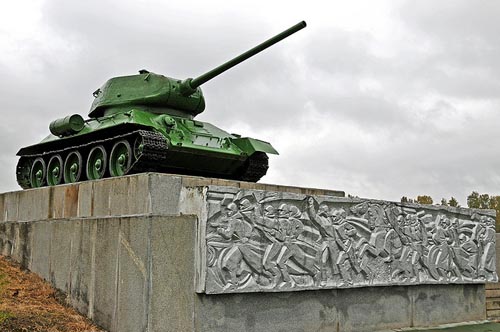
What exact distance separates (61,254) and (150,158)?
199 cm

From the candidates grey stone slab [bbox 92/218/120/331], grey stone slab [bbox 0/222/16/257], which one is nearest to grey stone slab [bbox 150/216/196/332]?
grey stone slab [bbox 92/218/120/331]

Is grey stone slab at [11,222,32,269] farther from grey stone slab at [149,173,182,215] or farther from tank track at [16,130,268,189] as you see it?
grey stone slab at [149,173,182,215]

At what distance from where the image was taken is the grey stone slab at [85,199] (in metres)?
8.94

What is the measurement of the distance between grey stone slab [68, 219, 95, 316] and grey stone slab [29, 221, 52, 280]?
85 centimetres

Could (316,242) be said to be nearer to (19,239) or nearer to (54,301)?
(54,301)

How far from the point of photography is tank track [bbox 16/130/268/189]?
30.6 ft

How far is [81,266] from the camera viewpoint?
823 centimetres

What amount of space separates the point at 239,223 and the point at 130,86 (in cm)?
519

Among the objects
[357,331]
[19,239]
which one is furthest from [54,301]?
[357,331]

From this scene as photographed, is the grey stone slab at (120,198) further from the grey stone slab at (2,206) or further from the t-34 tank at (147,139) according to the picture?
the grey stone slab at (2,206)

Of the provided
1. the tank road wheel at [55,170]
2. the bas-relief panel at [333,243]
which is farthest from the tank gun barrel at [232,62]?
the bas-relief panel at [333,243]

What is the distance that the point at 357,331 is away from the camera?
8531mm

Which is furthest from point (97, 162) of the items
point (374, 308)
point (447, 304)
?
point (447, 304)

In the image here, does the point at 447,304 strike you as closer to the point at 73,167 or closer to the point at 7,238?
the point at 73,167
